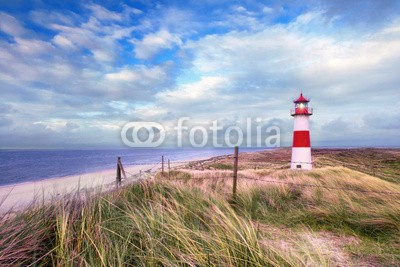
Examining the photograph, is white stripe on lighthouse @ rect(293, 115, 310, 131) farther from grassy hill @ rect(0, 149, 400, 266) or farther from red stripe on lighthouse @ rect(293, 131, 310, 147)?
grassy hill @ rect(0, 149, 400, 266)

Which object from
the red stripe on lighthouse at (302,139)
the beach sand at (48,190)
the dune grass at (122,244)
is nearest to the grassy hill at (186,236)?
the dune grass at (122,244)

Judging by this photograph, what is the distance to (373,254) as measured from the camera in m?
3.26

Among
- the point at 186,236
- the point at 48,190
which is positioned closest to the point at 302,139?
the point at 48,190

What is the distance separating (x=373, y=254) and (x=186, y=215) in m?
2.46

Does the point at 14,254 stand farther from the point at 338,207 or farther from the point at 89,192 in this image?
the point at 338,207

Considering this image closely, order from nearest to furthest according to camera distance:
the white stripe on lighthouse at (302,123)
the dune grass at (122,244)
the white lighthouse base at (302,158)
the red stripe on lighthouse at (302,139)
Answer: the dune grass at (122,244), the white lighthouse base at (302,158), the red stripe on lighthouse at (302,139), the white stripe on lighthouse at (302,123)

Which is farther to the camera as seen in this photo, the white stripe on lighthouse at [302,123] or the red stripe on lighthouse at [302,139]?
the white stripe on lighthouse at [302,123]

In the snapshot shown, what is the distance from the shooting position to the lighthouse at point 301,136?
15.6 meters

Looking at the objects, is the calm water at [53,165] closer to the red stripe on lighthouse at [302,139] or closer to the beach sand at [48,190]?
the beach sand at [48,190]

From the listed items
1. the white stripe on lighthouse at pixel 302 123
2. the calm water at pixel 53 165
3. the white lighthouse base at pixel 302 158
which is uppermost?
the white stripe on lighthouse at pixel 302 123

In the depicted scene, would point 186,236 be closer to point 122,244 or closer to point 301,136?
point 122,244

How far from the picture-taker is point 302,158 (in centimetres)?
1562

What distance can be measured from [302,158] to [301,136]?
1358 millimetres

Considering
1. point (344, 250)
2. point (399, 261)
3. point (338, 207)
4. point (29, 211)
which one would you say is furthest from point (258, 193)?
point (29, 211)
